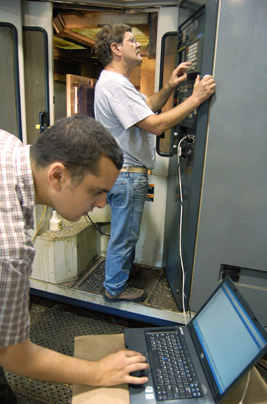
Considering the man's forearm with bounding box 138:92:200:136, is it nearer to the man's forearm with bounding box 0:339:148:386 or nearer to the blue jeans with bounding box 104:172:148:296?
the blue jeans with bounding box 104:172:148:296

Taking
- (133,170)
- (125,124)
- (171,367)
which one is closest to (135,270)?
(133,170)

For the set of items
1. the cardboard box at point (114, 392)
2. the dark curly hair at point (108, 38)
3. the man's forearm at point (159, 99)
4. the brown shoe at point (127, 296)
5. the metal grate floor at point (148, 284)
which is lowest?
the metal grate floor at point (148, 284)

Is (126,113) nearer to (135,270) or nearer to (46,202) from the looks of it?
(46,202)

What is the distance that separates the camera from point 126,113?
5.82 ft

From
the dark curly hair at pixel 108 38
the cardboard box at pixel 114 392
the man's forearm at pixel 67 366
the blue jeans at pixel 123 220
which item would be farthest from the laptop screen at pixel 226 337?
the dark curly hair at pixel 108 38

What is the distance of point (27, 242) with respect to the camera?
90cm

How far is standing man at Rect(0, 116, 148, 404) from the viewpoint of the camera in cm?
87

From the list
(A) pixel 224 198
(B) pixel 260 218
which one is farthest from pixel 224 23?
(B) pixel 260 218

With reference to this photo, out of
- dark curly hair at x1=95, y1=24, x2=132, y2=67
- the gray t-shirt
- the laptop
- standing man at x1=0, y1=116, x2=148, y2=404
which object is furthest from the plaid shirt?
dark curly hair at x1=95, y1=24, x2=132, y2=67

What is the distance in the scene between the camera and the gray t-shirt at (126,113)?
1770 millimetres

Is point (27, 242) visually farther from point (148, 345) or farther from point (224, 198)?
point (224, 198)

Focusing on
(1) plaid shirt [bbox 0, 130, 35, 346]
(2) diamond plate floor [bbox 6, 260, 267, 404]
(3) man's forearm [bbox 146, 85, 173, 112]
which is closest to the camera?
(1) plaid shirt [bbox 0, 130, 35, 346]

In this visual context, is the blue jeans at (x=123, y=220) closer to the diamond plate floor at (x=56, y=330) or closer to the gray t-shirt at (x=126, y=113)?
the gray t-shirt at (x=126, y=113)

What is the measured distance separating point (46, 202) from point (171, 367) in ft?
2.54
